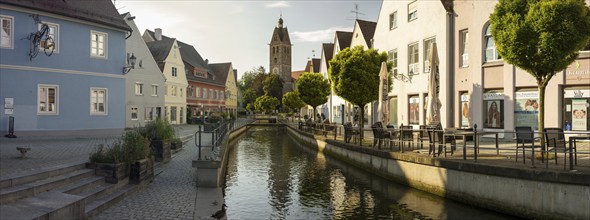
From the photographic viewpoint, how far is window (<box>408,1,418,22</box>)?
85.1 ft

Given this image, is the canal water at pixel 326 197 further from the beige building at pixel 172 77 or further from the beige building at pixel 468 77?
the beige building at pixel 172 77

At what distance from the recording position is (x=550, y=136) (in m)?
11.4

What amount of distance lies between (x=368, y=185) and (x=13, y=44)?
17.3m

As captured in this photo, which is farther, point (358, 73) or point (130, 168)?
point (358, 73)

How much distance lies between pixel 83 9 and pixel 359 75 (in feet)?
49.0

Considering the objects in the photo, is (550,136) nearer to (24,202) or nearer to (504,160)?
(504,160)

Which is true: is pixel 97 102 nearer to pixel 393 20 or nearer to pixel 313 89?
pixel 313 89

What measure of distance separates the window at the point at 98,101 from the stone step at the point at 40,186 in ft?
48.5

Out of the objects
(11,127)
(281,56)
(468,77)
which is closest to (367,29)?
(468,77)

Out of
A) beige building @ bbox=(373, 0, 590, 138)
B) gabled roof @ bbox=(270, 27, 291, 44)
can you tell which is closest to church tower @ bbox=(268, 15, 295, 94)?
gabled roof @ bbox=(270, 27, 291, 44)

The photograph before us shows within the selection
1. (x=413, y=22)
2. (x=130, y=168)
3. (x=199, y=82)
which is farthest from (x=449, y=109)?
(x=199, y=82)

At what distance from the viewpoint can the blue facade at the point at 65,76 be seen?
1973cm

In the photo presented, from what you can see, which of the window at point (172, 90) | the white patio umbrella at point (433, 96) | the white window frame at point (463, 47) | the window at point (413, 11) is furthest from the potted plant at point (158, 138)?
the window at point (172, 90)

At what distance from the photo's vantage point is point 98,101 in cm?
2377
